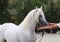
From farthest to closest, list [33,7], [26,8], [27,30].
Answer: [33,7], [26,8], [27,30]

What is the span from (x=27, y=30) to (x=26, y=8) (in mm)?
17719

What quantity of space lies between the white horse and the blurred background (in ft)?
48.6

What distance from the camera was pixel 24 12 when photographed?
22.9 meters

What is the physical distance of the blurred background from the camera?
21.7 meters


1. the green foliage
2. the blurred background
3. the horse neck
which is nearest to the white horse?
the horse neck

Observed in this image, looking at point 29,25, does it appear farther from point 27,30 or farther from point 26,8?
point 26,8

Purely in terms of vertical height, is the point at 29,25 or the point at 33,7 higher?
the point at 33,7

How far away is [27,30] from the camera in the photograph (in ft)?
18.9

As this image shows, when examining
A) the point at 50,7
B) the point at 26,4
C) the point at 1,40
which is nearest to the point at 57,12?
the point at 50,7

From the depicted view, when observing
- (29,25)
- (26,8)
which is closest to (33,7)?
(26,8)

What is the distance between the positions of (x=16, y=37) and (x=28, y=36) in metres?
0.25

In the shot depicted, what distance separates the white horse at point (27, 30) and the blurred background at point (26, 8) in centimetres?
1482

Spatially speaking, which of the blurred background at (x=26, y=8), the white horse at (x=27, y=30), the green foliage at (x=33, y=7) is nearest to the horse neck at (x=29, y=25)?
the white horse at (x=27, y=30)

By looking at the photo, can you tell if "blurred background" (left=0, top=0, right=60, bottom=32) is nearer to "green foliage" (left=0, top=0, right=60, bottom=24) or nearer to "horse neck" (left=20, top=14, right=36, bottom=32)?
"green foliage" (left=0, top=0, right=60, bottom=24)
